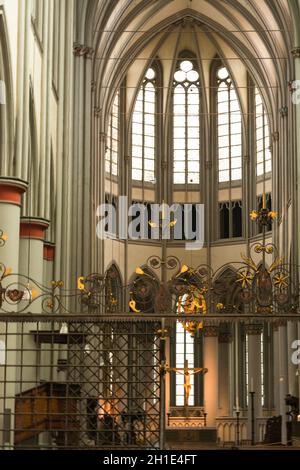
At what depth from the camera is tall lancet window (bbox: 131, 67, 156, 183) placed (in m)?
43.9

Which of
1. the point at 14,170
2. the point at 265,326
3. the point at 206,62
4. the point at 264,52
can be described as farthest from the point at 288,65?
the point at 14,170

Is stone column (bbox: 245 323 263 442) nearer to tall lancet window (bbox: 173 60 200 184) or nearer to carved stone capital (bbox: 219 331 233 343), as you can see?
carved stone capital (bbox: 219 331 233 343)

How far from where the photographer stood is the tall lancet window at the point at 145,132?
144ft

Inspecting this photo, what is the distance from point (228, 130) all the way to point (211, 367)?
34.1 ft

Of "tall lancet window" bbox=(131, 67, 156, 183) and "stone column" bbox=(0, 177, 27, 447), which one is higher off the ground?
"tall lancet window" bbox=(131, 67, 156, 183)

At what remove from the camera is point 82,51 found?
30625 millimetres

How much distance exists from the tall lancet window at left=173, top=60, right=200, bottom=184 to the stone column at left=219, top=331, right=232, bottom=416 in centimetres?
723

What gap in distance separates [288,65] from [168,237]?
1096 centimetres

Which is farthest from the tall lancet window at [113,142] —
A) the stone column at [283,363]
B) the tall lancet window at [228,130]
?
the stone column at [283,363]

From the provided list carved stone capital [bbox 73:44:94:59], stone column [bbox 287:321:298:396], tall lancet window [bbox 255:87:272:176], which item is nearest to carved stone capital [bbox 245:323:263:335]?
stone column [bbox 287:321:298:396]

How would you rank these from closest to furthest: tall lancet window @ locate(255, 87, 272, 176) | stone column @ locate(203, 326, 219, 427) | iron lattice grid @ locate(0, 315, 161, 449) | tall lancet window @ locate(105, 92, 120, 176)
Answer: iron lattice grid @ locate(0, 315, 161, 449), stone column @ locate(203, 326, 219, 427), tall lancet window @ locate(105, 92, 120, 176), tall lancet window @ locate(255, 87, 272, 176)

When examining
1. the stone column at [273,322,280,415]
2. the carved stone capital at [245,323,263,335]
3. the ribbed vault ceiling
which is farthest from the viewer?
the carved stone capital at [245,323,263,335]

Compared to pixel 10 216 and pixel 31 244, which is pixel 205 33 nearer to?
pixel 31 244

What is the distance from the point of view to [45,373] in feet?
73.0
